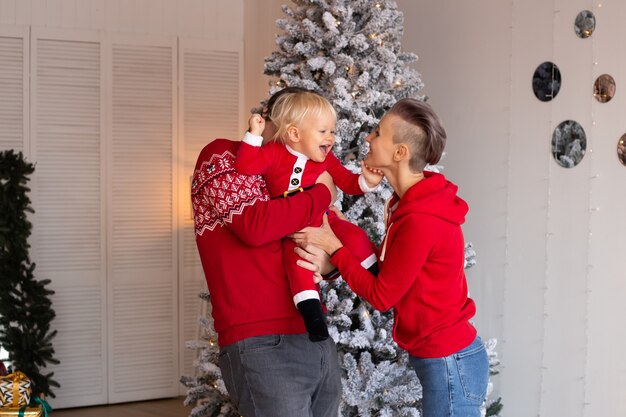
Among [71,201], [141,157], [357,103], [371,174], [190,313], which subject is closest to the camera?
[371,174]

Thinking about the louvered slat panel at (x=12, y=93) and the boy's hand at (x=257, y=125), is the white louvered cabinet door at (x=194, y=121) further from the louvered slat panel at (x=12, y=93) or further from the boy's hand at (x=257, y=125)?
the boy's hand at (x=257, y=125)

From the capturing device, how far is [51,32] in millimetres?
5508

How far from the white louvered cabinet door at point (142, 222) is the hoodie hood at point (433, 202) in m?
4.00

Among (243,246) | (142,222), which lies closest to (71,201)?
(142,222)

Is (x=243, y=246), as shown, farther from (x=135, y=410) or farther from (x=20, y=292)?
(x=135, y=410)

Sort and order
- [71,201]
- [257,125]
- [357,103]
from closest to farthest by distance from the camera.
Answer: [257,125] < [357,103] < [71,201]

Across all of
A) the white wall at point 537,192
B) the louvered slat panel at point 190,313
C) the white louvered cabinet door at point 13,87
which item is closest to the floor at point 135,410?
the louvered slat panel at point 190,313

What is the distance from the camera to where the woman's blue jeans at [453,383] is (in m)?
1.92

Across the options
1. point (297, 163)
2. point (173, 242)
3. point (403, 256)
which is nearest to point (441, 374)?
point (403, 256)

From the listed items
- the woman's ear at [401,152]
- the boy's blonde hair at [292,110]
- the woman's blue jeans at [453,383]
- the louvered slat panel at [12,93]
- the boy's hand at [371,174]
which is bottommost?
the woman's blue jeans at [453,383]

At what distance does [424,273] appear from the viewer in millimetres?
1907

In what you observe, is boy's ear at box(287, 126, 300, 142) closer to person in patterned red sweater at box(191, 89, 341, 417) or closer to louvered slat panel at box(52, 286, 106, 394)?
person in patterned red sweater at box(191, 89, 341, 417)

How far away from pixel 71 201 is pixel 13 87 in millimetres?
852

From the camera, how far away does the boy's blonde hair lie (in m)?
2.07
